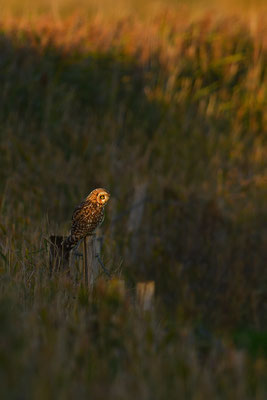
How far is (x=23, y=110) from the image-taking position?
539 inches

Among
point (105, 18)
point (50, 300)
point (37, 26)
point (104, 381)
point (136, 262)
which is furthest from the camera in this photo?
point (105, 18)

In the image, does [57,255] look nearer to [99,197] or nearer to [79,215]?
[79,215]

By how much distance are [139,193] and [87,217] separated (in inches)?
169

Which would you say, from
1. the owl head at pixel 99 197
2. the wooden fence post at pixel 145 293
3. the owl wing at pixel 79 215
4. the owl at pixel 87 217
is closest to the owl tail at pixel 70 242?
the owl at pixel 87 217

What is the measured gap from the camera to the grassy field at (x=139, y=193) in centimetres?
438

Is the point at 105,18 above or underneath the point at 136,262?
above

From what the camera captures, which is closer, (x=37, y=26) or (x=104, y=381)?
(x=104, y=381)

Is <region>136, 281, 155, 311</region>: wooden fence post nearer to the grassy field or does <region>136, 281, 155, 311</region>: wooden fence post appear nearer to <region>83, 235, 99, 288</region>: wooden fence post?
the grassy field

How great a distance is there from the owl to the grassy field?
0.86 ft

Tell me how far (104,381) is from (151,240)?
6874mm

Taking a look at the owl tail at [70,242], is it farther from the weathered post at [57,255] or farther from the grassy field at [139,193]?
the grassy field at [139,193]

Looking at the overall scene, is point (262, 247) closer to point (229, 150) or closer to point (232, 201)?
point (232, 201)

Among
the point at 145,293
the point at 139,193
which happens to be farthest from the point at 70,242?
the point at 139,193

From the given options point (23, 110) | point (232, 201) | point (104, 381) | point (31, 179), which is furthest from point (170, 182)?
point (104, 381)
